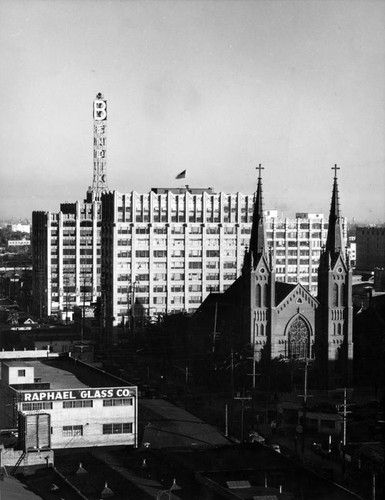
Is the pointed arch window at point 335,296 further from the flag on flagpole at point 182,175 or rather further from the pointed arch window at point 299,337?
the flag on flagpole at point 182,175

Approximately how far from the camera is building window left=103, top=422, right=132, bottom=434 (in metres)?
56.5

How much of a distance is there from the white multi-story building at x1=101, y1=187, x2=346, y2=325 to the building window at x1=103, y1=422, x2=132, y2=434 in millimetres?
61513

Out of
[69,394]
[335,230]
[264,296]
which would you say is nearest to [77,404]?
[69,394]

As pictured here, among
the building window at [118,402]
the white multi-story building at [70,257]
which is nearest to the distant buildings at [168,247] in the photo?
the white multi-story building at [70,257]

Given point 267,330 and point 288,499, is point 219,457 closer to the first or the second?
point 288,499

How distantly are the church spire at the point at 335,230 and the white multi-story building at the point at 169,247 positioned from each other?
39155 mm

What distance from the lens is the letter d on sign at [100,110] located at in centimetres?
14888

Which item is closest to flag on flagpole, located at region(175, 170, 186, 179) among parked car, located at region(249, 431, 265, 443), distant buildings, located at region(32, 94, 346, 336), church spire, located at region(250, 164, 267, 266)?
distant buildings, located at region(32, 94, 346, 336)

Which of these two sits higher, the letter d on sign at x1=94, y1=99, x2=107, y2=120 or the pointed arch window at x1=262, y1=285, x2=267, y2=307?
the letter d on sign at x1=94, y1=99, x2=107, y2=120

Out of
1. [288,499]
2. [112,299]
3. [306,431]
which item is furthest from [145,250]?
[288,499]

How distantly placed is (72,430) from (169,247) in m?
67.3

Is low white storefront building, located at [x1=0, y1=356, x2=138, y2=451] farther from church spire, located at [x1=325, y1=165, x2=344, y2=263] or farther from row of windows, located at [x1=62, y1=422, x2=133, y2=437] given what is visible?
church spire, located at [x1=325, y1=165, x2=344, y2=263]

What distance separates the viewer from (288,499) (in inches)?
1540

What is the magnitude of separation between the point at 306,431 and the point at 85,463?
2293 centimetres
